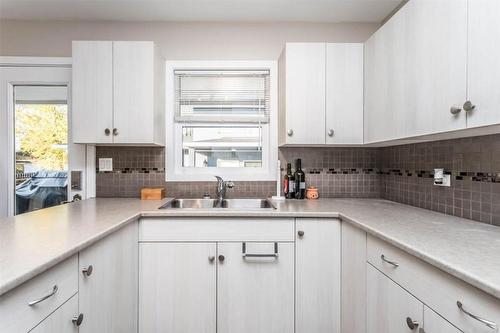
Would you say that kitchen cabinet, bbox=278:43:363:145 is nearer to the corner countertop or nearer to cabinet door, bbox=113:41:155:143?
the corner countertop

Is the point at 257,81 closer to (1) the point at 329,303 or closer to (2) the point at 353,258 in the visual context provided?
(2) the point at 353,258

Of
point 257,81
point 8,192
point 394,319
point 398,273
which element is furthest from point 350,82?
point 8,192

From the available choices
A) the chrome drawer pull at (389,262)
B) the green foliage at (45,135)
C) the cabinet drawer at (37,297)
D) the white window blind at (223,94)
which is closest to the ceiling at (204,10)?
the white window blind at (223,94)

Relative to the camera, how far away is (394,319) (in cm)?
117

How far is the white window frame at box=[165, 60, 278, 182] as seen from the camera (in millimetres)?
2453

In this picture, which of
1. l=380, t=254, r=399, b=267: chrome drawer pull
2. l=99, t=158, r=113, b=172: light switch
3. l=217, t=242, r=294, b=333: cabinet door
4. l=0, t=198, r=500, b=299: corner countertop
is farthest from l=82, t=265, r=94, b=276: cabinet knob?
l=99, t=158, r=113, b=172: light switch

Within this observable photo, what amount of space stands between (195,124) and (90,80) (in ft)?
2.75

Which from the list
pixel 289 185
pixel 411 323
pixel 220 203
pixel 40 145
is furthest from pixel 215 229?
pixel 40 145

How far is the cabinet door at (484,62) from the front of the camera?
1015mm

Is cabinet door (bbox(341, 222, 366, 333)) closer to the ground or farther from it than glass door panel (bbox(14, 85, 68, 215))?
closer to the ground

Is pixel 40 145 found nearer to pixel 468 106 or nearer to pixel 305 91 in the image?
pixel 305 91

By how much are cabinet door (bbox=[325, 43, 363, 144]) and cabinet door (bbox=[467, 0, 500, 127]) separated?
1.01m

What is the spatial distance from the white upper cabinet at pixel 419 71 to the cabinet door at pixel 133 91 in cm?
157

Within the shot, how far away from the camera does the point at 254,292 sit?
1.79 metres
